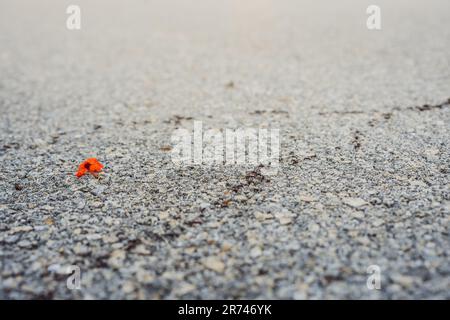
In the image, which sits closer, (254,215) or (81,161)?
(254,215)

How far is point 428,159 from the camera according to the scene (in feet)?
18.9

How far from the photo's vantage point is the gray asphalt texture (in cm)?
391

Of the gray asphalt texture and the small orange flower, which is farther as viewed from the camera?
the small orange flower

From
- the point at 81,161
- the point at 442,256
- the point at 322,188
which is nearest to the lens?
the point at 442,256

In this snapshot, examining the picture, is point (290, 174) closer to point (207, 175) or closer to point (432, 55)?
point (207, 175)

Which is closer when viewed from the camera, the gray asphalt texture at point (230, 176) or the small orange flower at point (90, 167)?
the gray asphalt texture at point (230, 176)

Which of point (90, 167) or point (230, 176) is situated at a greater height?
point (90, 167)

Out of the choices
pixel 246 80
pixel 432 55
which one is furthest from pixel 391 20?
pixel 246 80

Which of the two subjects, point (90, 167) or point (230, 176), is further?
point (90, 167)

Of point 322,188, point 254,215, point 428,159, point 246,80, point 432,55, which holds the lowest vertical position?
point 254,215

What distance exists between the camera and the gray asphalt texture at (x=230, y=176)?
391cm

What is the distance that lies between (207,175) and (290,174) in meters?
1.25

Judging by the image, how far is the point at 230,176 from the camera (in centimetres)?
564

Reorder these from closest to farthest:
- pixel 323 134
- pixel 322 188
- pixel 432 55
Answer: pixel 322 188 < pixel 323 134 < pixel 432 55
